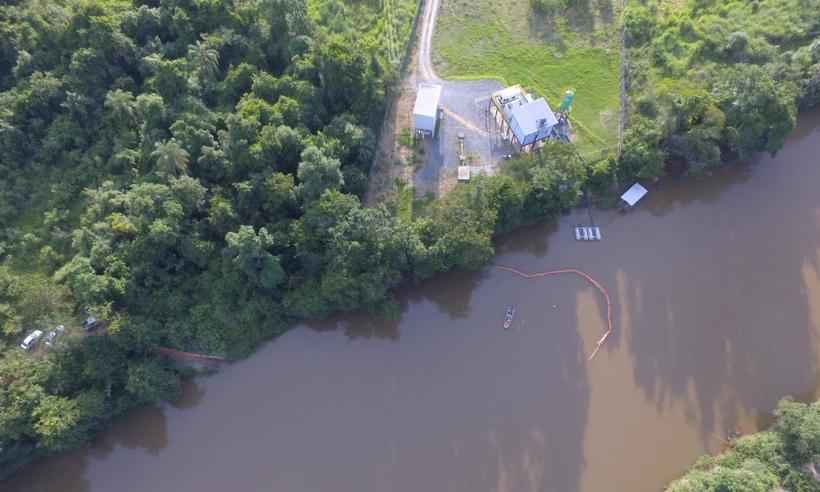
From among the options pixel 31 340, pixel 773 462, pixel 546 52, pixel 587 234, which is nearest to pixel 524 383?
pixel 587 234

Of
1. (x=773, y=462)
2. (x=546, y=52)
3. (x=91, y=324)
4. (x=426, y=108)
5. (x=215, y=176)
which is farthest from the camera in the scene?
(x=546, y=52)

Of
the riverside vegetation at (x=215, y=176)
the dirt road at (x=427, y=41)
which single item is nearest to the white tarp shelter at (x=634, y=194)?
the riverside vegetation at (x=215, y=176)

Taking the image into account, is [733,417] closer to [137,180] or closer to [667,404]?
[667,404]

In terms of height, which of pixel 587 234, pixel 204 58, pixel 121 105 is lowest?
pixel 587 234

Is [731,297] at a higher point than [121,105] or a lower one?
lower

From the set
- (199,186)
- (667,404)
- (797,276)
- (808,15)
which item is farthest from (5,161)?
(808,15)

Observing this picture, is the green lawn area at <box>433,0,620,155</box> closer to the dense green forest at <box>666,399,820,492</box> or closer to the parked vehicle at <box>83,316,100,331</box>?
the dense green forest at <box>666,399,820,492</box>

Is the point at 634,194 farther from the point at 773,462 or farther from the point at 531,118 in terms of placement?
the point at 773,462
